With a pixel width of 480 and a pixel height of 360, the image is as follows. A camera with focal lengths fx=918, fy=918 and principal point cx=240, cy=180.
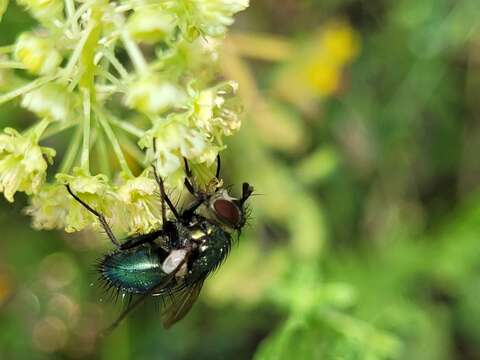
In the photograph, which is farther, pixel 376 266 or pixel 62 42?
pixel 376 266

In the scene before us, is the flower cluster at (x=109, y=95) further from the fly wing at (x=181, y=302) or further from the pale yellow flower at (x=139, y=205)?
the fly wing at (x=181, y=302)

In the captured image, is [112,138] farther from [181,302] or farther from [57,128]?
[181,302]

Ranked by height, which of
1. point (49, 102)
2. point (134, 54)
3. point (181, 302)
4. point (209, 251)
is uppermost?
point (134, 54)

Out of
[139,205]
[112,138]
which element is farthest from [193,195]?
[112,138]

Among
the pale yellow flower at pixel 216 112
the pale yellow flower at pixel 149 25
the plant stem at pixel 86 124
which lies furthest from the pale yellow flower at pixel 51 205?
the pale yellow flower at pixel 149 25

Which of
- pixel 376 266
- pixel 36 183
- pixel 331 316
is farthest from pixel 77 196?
pixel 376 266

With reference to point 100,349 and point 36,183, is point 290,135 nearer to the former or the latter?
point 100,349

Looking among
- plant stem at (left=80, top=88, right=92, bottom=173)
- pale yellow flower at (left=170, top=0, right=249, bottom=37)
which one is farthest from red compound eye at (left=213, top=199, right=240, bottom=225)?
pale yellow flower at (left=170, top=0, right=249, bottom=37)
